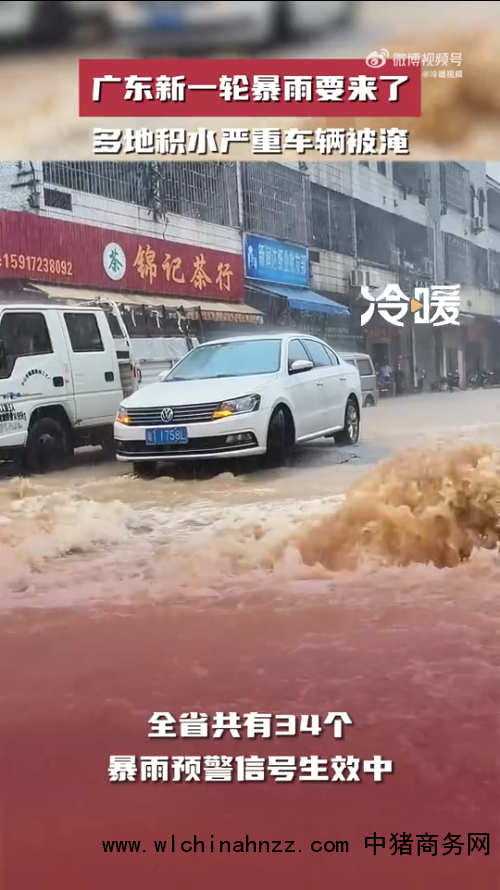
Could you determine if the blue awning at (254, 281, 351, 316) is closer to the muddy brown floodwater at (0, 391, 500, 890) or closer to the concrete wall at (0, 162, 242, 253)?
the concrete wall at (0, 162, 242, 253)

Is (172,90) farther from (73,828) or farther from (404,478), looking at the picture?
(73,828)

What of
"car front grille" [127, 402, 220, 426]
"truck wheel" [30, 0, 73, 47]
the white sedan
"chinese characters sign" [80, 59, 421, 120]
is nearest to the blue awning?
the white sedan

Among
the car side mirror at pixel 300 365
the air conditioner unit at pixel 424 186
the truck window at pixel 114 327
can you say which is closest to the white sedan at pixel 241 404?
the car side mirror at pixel 300 365

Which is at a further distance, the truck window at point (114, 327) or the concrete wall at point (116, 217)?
the truck window at point (114, 327)

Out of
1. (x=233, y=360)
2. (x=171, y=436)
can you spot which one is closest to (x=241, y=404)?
(x=233, y=360)

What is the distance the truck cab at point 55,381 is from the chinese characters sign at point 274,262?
1.81 ft

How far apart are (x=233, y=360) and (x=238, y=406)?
0.57 ft

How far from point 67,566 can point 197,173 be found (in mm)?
1402

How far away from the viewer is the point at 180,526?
2.45m

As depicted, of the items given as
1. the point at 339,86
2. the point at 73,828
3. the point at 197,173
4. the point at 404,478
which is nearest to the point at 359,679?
the point at 404,478

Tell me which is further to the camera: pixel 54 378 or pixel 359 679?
pixel 54 378

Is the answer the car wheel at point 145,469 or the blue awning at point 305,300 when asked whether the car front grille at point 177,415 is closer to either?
the car wheel at point 145,469

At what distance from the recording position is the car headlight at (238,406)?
2.55 meters

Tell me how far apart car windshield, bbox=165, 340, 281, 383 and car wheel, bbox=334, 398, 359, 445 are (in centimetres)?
31
